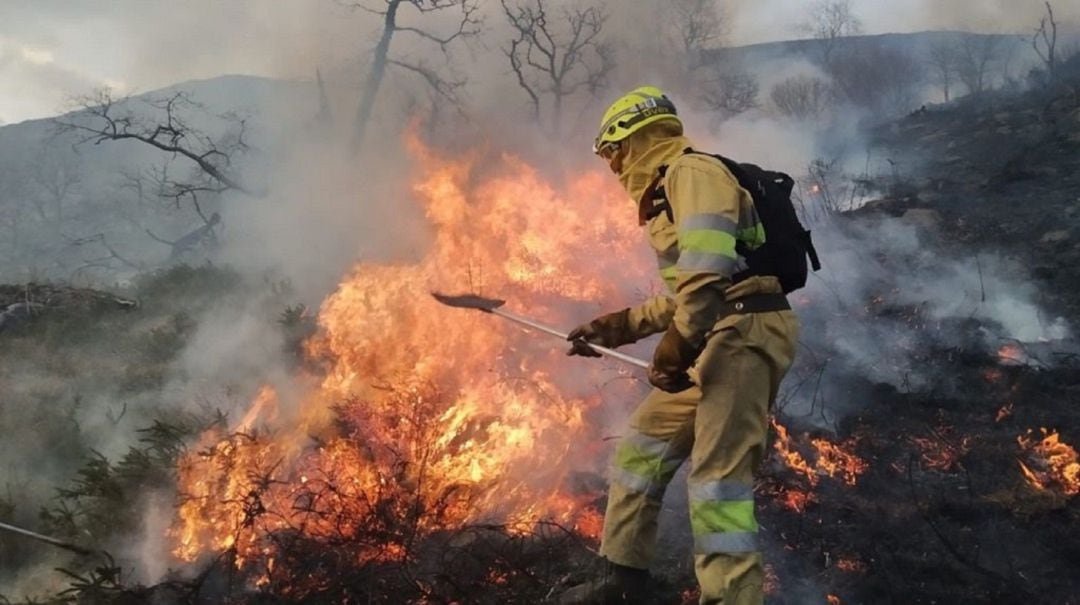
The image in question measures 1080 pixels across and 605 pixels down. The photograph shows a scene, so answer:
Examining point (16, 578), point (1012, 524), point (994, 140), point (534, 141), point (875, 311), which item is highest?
point (534, 141)

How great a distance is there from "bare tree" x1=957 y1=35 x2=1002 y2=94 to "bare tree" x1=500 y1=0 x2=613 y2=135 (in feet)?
60.8

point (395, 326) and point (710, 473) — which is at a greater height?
point (395, 326)

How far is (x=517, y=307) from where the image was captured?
712 cm

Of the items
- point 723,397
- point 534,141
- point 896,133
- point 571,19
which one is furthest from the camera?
point 571,19

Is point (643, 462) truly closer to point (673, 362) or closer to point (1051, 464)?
point (673, 362)

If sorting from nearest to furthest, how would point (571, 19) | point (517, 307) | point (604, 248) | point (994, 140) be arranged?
point (517, 307) → point (604, 248) → point (994, 140) → point (571, 19)

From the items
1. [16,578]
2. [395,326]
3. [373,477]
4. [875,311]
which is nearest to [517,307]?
[395,326]

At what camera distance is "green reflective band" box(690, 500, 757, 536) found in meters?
2.89

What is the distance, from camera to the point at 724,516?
2896mm

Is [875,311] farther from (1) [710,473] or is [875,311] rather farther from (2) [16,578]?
(2) [16,578]

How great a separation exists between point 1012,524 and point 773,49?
4479 centimetres

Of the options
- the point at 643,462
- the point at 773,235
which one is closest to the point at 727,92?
the point at 773,235

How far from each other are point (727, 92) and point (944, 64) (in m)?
16.8

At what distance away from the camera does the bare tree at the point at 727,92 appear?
2149 cm
